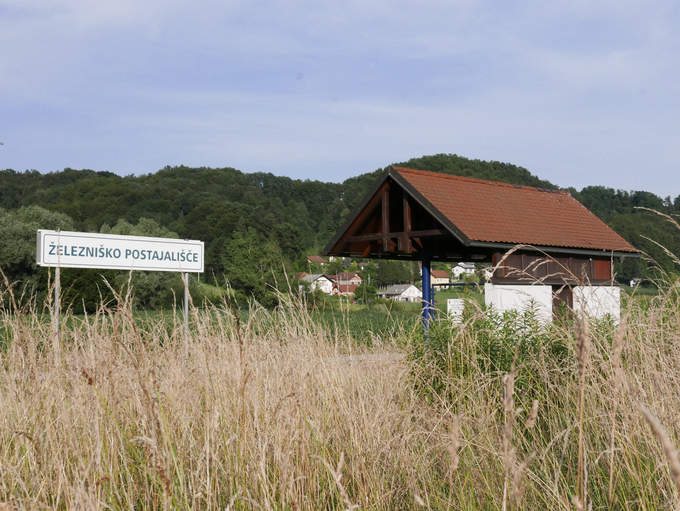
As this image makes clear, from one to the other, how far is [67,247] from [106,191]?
76.3 m

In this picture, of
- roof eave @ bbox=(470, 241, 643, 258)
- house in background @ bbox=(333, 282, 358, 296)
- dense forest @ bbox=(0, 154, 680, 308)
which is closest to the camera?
house in background @ bbox=(333, 282, 358, 296)

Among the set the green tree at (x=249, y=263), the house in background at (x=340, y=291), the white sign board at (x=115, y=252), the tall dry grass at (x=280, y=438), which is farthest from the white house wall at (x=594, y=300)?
the green tree at (x=249, y=263)

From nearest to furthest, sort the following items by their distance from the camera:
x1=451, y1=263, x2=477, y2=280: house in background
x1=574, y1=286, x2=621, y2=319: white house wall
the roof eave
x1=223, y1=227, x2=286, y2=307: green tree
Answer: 1. x1=574, y1=286, x2=621, y2=319: white house wall
2. the roof eave
3. x1=451, y1=263, x2=477, y2=280: house in background
4. x1=223, y1=227, x2=286, y2=307: green tree

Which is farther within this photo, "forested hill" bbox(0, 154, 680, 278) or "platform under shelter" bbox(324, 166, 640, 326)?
"forested hill" bbox(0, 154, 680, 278)

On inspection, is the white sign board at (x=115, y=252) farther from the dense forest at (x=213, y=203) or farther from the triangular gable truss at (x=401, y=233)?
the dense forest at (x=213, y=203)

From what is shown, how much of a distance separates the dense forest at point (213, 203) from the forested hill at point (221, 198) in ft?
0.44

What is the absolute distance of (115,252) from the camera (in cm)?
934

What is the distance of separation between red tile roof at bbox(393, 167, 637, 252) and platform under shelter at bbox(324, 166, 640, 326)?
1.0 inches

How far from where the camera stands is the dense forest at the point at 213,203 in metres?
52.6

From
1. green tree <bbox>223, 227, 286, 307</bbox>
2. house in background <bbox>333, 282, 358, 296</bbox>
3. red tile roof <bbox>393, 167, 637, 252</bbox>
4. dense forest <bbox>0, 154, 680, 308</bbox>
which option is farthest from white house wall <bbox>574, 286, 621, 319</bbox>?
dense forest <bbox>0, 154, 680, 308</bbox>

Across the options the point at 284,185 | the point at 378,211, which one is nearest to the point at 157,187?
the point at 284,185

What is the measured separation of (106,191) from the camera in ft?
261

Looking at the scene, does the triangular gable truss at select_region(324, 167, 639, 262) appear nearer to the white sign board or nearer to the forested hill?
the white sign board

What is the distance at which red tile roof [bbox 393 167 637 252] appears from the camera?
11141 millimetres
